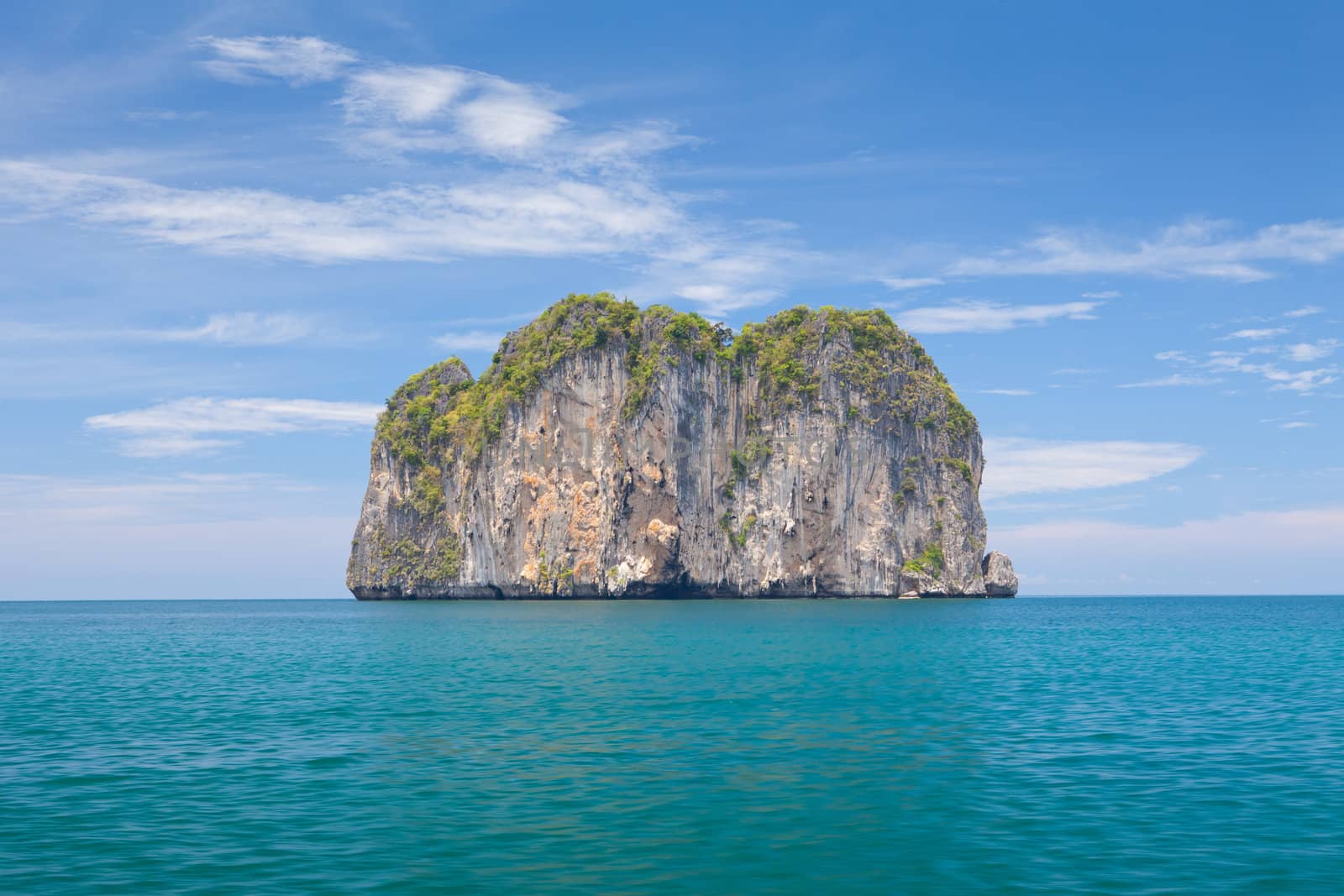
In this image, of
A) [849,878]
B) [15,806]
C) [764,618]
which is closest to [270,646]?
[764,618]

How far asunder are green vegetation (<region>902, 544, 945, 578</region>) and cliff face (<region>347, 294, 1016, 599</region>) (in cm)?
17

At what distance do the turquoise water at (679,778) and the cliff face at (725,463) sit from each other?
8315 cm

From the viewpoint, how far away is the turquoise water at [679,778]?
13.3 m

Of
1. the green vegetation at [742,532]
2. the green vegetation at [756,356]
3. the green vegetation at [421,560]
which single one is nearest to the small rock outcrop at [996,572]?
the green vegetation at [756,356]

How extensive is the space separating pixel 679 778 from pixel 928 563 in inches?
4433

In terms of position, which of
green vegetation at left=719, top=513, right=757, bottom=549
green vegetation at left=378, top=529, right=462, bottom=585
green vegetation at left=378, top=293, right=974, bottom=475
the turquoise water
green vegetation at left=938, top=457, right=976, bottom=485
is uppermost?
green vegetation at left=378, top=293, right=974, bottom=475

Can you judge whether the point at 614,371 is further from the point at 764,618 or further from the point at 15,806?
the point at 15,806

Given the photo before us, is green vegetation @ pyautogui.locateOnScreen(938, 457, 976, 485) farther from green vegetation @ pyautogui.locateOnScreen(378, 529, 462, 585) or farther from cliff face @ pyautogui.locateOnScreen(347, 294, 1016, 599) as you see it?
green vegetation @ pyautogui.locateOnScreen(378, 529, 462, 585)

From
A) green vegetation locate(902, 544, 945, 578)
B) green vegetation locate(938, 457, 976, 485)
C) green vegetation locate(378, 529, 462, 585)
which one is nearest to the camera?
green vegetation locate(902, 544, 945, 578)

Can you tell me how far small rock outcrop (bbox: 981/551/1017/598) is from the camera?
135375mm

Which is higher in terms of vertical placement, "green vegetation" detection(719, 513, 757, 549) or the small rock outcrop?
"green vegetation" detection(719, 513, 757, 549)

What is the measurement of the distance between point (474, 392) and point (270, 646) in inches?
3746

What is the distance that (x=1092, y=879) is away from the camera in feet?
41.8

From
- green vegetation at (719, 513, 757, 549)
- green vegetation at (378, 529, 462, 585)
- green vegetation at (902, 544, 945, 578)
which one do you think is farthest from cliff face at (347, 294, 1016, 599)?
green vegetation at (378, 529, 462, 585)
